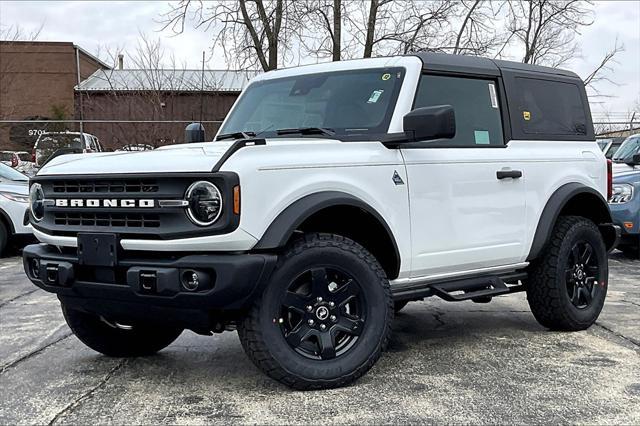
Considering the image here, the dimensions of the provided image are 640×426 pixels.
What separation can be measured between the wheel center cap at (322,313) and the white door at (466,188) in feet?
2.55

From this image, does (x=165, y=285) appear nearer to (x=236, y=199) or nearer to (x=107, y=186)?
(x=236, y=199)

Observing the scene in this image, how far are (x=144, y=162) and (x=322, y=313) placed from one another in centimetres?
124

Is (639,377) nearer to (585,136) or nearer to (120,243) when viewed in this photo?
(585,136)

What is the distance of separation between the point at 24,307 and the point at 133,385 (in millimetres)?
3068

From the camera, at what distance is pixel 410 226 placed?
14.6 ft

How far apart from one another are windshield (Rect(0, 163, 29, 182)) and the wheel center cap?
8249 millimetres

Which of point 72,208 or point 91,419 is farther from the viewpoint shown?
point 72,208

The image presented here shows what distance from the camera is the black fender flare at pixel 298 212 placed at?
3.71 meters

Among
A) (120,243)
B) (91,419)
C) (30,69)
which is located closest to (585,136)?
(120,243)

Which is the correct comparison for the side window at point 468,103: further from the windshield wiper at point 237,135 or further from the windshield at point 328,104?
the windshield wiper at point 237,135

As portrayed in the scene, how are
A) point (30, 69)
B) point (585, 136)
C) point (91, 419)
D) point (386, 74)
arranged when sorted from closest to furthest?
point (91, 419)
point (386, 74)
point (585, 136)
point (30, 69)

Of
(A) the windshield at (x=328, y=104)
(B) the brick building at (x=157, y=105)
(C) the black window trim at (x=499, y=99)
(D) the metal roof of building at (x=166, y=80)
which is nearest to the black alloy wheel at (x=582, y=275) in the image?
(C) the black window trim at (x=499, y=99)

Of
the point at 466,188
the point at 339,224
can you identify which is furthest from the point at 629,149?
the point at 339,224

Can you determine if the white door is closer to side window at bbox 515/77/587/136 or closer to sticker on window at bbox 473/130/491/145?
sticker on window at bbox 473/130/491/145
